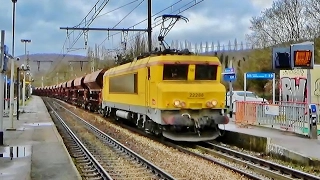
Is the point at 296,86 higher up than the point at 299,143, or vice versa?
the point at 296,86

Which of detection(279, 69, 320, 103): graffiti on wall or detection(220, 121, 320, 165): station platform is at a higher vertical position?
detection(279, 69, 320, 103): graffiti on wall

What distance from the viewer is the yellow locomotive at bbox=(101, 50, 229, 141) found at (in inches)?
569

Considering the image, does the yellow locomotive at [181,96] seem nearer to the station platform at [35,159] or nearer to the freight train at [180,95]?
the freight train at [180,95]

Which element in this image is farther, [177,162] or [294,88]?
[294,88]

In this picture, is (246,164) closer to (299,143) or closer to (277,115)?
(299,143)

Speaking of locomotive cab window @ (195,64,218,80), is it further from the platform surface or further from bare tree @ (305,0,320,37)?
bare tree @ (305,0,320,37)

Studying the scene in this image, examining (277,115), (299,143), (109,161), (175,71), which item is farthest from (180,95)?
(277,115)

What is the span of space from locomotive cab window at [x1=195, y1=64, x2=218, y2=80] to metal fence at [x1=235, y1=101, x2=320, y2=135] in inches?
120

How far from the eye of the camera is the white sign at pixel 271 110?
17.3 metres

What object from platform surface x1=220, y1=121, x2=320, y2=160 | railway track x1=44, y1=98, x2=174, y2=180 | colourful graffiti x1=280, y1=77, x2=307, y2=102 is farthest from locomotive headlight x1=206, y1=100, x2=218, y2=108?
colourful graffiti x1=280, y1=77, x2=307, y2=102

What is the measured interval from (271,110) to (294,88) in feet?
19.9

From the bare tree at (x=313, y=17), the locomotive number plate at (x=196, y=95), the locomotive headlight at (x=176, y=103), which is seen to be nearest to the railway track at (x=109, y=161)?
the locomotive headlight at (x=176, y=103)

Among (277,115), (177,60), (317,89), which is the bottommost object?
(277,115)

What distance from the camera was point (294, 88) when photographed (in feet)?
75.7
